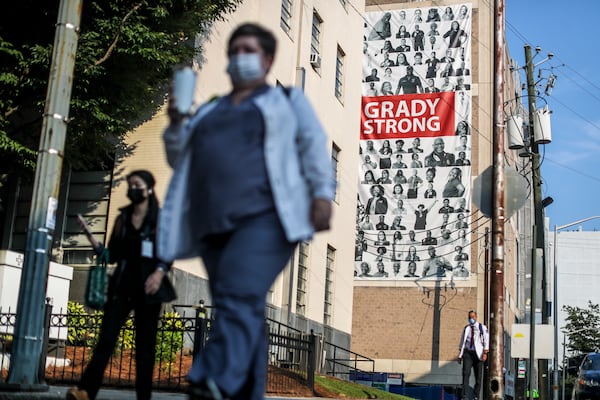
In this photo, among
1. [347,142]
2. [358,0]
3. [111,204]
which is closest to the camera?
[111,204]

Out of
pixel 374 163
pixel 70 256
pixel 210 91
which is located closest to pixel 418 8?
pixel 374 163

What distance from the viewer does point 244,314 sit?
3.60 meters

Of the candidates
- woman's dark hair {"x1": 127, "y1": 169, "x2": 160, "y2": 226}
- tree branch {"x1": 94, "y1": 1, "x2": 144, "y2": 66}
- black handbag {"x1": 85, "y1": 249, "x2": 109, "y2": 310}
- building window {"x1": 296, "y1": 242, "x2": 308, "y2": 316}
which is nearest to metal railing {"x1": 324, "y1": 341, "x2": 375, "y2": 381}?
building window {"x1": 296, "y1": 242, "x2": 308, "y2": 316}

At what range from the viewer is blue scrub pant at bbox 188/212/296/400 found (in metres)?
3.54

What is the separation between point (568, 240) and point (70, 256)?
11940cm

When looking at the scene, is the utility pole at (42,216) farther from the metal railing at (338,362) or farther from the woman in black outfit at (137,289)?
the metal railing at (338,362)

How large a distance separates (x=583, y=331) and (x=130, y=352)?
68.5 metres

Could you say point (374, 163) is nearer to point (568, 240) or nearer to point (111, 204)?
point (111, 204)

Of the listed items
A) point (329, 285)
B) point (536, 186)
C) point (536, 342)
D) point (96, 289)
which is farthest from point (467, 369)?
point (536, 186)

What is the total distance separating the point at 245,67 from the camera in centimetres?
399

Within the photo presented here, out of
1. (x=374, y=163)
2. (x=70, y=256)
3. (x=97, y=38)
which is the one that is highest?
(x=374, y=163)

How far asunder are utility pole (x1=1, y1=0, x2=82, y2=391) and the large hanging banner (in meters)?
36.5

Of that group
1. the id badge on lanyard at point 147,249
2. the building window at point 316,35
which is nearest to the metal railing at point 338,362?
the building window at point 316,35

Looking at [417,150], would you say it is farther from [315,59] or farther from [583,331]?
[583,331]
